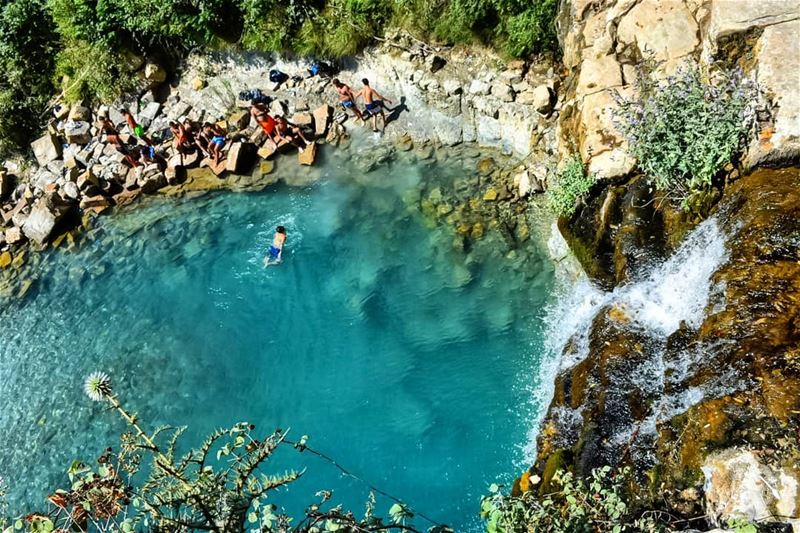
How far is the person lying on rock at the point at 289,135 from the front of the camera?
48.6ft

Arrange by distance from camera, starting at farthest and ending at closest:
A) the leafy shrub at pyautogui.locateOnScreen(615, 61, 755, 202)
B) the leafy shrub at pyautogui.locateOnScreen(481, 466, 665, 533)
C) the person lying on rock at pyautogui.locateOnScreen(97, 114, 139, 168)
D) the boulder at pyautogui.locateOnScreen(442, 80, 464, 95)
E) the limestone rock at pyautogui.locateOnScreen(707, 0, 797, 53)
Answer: the person lying on rock at pyautogui.locateOnScreen(97, 114, 139, 168) → the boulder at pyautogui.locateOnScreen(442, 80, 464, 95) → the limestone rock at pyautogui.locateOnScreen(707, 0, 797, 53) → the leafy shrub at pyautogui.locateOnScreen(615, 61, 755, 202) → the leafy shrub at pyautogui.locateOnScreen(481, 466, 665, 533)

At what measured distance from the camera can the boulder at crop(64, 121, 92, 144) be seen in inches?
649

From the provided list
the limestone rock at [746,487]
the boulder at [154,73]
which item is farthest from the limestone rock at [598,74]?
the boulder at [154,73]

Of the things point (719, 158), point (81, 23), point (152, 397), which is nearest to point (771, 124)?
point (719, 158)

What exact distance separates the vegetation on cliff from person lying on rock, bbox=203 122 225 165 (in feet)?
7.68

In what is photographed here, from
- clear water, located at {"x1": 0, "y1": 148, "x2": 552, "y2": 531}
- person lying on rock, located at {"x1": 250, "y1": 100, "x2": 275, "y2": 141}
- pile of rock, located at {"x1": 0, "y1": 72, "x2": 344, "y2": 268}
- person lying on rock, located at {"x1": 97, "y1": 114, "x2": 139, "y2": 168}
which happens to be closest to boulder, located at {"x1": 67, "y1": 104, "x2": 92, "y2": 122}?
pile of rock, located at {"x1": 0, "y1": 72, "x2": 344, "y2": 268}

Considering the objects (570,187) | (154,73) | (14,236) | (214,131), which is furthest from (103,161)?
(570,187)

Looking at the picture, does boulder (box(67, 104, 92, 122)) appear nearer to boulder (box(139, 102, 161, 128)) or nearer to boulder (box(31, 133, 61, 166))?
boulder (box(31, 133, 61, 166))

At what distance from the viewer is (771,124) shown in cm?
828

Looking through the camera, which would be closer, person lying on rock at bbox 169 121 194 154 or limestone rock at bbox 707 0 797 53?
limestone rock at bbox 707 0 797 53

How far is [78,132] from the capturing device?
1648 cm

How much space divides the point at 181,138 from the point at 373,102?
16.4ft

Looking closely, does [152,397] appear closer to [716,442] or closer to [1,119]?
[716,442]

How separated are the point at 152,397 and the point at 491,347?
251 inches
